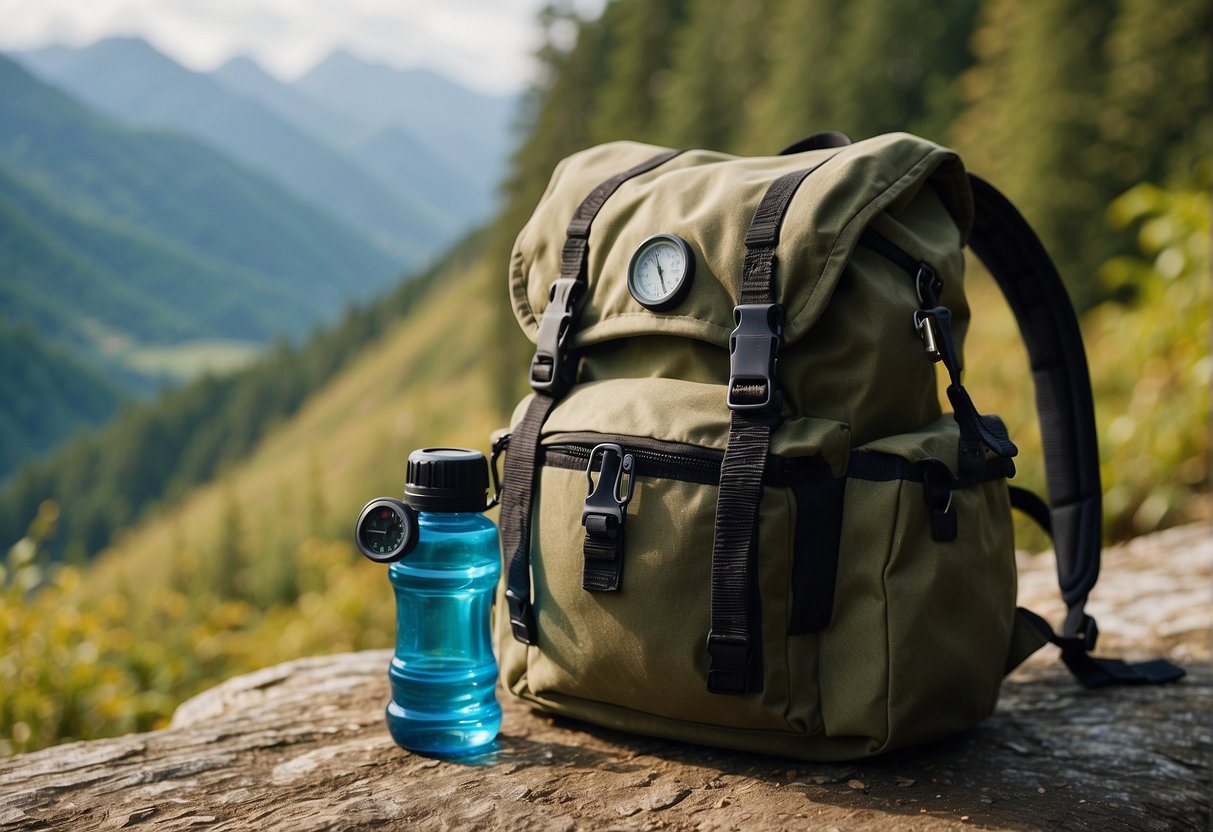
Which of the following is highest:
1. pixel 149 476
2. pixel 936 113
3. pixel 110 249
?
pixel 110 249

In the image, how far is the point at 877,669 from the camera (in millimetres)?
1920

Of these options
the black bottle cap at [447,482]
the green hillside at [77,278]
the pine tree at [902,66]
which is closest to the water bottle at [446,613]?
the black bottle cap at [447,482]

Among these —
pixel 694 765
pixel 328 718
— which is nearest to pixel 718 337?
pixel 694 765

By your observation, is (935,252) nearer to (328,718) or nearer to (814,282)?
(814,282)

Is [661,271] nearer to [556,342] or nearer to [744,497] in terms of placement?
[556,342]

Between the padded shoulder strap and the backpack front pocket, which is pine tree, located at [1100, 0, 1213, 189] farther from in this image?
the backpack front pocket

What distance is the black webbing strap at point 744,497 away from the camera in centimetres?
190

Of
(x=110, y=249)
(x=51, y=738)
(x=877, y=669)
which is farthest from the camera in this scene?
(x=110, y=249)

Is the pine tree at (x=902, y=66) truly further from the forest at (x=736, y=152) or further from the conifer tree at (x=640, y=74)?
the conifer tree at (x=640, y=74)

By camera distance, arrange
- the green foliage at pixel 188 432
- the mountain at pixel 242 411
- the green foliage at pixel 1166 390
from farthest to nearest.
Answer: the green foliage at pixel 188 432
the mountain at pixel 242 411
the green foliage at pixel 1166 390

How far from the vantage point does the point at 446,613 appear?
2.22 meters

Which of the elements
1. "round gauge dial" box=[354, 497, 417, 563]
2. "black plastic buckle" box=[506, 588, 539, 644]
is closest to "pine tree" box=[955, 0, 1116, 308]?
"black plastic buckle" box=[506, 588, 539, 644]

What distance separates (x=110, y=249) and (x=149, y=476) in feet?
401

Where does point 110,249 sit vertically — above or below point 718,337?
above
